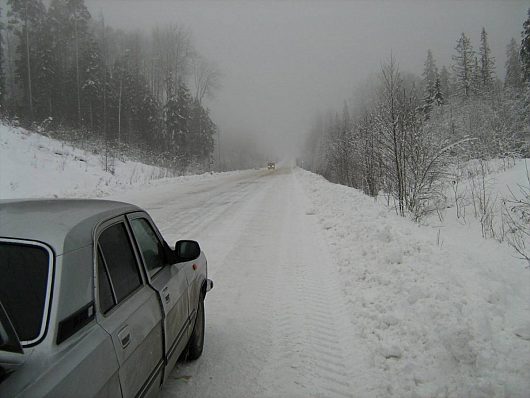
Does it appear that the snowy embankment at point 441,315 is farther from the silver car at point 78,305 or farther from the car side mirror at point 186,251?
the silver car at point 78,305

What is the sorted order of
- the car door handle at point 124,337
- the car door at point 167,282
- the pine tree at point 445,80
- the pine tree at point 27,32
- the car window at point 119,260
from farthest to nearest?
the pine tree at point 445,80, the pine tree at point 27,32, the car door at point 167,282, the car window at point 119,260, the car door handle at point 124,337

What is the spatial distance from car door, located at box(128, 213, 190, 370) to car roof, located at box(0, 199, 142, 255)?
0.48 m

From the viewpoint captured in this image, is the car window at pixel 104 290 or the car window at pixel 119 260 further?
the car window at pixel 119 260

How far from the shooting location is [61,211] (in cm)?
203

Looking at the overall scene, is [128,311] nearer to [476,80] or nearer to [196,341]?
[196,341]

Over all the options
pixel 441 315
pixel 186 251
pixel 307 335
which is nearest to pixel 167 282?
pixel 186 251

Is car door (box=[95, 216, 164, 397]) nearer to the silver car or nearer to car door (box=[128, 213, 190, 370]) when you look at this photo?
the silver car

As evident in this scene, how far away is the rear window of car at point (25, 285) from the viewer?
150 cm

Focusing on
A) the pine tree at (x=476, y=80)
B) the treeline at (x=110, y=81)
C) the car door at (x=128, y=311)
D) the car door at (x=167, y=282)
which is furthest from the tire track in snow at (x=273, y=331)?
the pine tree at (x=476, y=80)

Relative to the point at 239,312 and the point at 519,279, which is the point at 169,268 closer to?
the point at 239,312

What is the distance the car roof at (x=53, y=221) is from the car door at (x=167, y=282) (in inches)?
18.8

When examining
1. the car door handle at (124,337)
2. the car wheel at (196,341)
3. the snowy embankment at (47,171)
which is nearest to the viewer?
the car door handle at (124,337)

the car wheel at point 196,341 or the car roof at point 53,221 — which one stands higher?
the car roof at point 53,221

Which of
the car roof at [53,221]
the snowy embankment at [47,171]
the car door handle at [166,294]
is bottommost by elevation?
the car door handle at [166,294]
